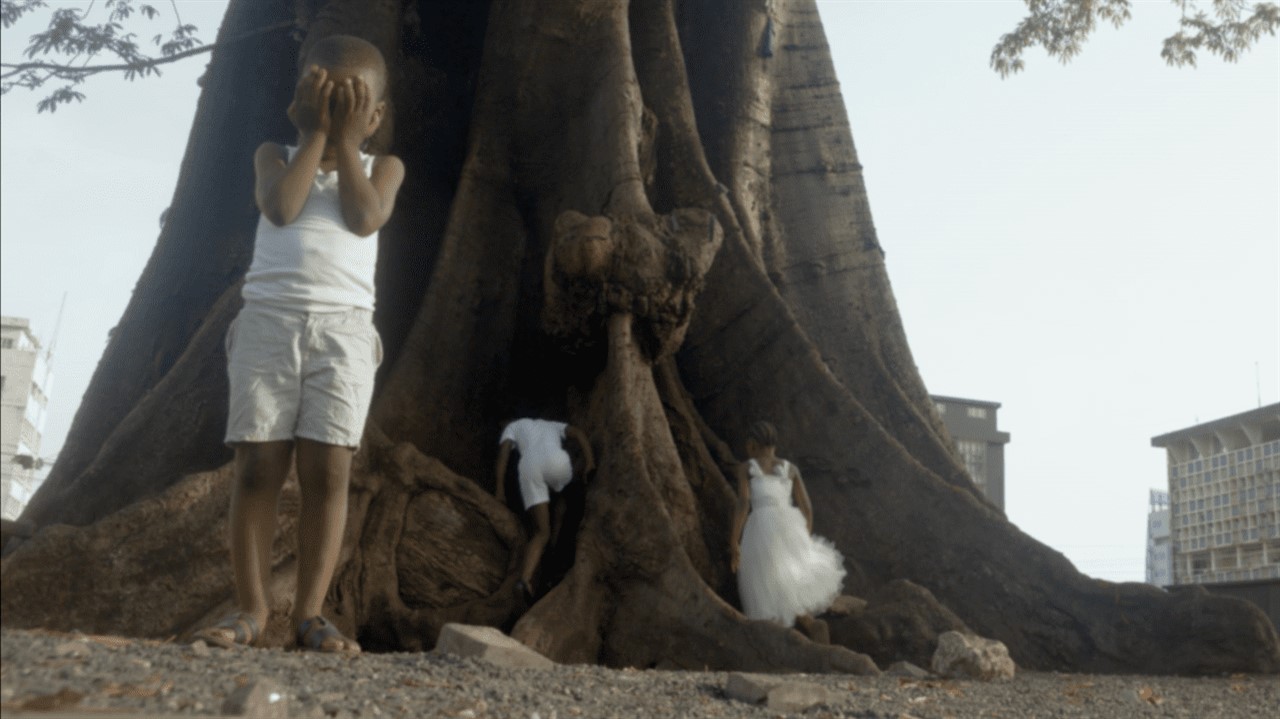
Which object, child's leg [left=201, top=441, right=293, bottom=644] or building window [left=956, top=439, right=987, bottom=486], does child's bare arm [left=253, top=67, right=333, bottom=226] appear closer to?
child's leg [left=201, top=441, right=293, bottom=644]

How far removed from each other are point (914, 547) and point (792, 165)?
3280 millimetres

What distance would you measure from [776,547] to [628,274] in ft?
5.00

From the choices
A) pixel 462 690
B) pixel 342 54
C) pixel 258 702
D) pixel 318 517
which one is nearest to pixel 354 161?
pixel 342 54

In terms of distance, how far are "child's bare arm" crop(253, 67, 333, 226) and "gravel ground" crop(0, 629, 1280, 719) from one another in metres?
1.16

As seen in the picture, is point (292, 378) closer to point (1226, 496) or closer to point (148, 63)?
point (148, 63)

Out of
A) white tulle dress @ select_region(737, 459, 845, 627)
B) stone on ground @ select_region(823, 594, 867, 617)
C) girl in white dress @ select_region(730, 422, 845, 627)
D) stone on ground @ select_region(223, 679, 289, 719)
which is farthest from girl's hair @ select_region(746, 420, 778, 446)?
stone on ground @ select_region(223, 679, 289, 719)

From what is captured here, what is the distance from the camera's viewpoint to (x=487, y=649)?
3.39 metres

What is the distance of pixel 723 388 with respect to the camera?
703 cm

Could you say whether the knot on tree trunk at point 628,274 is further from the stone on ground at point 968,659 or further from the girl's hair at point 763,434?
the stone on ground at point 968,659

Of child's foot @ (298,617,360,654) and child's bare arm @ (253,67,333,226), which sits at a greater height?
child's bare arm @ (253,67,333,226)

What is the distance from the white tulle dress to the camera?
5734mm

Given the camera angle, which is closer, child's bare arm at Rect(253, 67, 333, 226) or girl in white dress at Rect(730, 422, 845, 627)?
child's bare arm at Rect(253, 67, 333, 226)

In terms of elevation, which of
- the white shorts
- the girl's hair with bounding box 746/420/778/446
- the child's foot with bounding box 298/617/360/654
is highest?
the girl's hair with bounding box 746/420/778/446

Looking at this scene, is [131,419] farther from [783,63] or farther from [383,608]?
[783,63]
